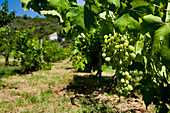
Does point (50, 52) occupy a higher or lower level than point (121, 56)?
higher

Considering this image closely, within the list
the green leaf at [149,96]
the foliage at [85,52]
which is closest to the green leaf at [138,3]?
the green leaf at [149,96]

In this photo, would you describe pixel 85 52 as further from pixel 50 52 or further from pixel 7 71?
pixel 50 52

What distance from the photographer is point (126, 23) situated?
0.98m

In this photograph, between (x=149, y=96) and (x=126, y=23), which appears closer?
(x=126, y=23)

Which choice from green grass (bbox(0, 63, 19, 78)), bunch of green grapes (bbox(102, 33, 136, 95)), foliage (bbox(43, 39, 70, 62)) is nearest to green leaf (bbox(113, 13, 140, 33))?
bunch of green grapes (bbox(102, 33, 136, 95))

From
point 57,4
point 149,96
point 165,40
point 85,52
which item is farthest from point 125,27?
point 85,52

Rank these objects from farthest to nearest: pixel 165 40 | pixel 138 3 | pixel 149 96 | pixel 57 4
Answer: pixel 149 96 → pixel 57 4 → pixel 138 3 → pixel 165 40

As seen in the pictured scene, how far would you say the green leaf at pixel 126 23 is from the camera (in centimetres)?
97

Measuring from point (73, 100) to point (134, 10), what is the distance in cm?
303

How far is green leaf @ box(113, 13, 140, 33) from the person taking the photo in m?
0.97

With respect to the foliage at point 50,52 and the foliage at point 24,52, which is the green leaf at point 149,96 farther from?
the foliage at point 50,52

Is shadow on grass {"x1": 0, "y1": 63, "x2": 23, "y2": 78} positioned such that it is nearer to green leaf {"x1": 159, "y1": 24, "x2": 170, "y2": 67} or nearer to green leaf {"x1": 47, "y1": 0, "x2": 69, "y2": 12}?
green leaf {"x1": 47, "y1": 0, "x2": 69, "y2": 12}

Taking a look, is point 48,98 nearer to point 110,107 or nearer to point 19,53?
point 110,107

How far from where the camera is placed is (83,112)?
282cm
